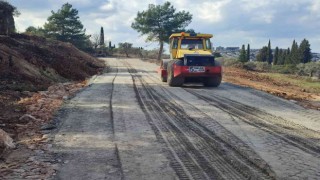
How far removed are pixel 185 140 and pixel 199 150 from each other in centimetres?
70

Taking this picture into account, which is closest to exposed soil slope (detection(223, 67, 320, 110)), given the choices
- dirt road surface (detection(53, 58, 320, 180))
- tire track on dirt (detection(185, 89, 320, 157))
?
dirt road surface (detection(53, 58, 320, 180))

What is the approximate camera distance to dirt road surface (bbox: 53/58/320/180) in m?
5.59

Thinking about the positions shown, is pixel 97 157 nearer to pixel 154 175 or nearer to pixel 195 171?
pixel 154 175

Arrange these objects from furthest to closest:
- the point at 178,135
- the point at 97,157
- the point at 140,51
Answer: the point at 140,51 < the point at 178,135 < the point at 97,157

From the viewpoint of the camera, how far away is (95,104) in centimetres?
1152

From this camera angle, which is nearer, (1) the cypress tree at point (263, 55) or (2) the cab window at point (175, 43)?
(2) the cab window at point (175, 43)

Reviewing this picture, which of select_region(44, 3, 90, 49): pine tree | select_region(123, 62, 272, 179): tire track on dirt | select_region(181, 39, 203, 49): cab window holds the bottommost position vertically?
select_region(123, 62, 272, 179): tire track on dirt

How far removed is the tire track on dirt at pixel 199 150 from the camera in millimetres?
5500

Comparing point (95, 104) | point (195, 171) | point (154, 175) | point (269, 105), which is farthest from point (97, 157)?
point (269, 105)

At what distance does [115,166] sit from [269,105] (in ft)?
25.4

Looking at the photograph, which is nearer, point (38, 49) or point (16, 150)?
point (16, 150)

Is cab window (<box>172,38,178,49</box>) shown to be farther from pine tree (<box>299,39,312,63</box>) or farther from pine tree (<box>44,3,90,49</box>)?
pine tree (<box>299,39,312,63</box>)

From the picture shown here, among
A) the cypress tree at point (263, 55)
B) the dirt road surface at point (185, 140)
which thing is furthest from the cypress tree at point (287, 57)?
the dirt road surface at point (185, 140)

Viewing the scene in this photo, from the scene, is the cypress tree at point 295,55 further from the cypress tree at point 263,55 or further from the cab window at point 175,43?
the cab window at point 175,43
